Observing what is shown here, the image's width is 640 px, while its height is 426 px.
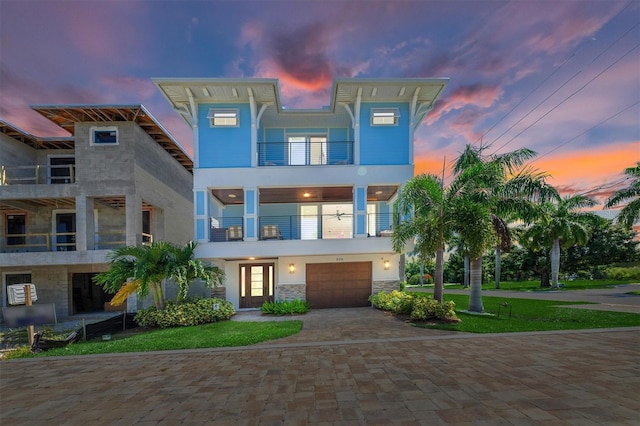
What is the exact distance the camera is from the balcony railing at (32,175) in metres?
12.2

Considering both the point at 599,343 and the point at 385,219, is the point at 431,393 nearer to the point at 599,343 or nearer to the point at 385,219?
the point at 599,343

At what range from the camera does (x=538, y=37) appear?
1134 cm

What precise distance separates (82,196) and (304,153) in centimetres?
1017

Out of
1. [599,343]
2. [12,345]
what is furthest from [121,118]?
[599,343]

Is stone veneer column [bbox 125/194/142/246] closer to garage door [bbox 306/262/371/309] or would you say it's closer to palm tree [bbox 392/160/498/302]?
garage door [bbox 306/262/371/309]

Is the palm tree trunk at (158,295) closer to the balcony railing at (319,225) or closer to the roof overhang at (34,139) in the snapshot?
the balcony railing at (319,225)

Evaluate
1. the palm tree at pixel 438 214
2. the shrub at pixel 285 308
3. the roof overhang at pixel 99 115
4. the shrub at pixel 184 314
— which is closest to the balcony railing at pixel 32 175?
the roof overhang at pixel 99 115

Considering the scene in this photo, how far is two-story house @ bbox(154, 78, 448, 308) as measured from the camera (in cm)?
1116

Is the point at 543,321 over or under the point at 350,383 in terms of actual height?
under

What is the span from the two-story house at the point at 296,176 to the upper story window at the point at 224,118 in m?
0.04

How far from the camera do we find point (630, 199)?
588 inches

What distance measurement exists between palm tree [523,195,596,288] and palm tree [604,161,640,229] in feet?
14.7

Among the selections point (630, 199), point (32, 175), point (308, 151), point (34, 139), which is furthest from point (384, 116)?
point (32, 175)

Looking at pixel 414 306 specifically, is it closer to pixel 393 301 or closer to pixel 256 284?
pixel 393 301
